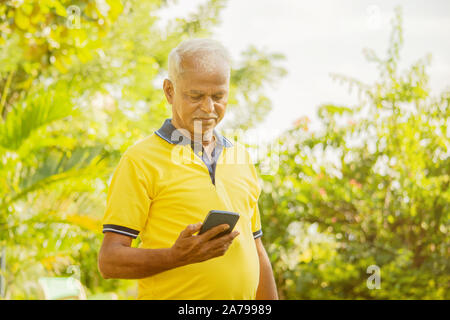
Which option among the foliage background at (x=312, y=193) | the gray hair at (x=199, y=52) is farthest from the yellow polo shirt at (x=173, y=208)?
the foliage background at (x=312, y=193)

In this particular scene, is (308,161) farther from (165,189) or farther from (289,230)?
(165,189)

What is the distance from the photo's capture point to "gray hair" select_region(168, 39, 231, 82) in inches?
57.1

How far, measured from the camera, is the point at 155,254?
1333 mm

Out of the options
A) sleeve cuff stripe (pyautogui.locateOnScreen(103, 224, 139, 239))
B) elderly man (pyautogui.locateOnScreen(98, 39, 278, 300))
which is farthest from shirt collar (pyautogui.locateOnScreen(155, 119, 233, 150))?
sleeve cuff stripe (pyautogui.locateOnScreen(103, 224, 139, 239))

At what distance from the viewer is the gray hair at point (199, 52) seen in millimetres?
1450

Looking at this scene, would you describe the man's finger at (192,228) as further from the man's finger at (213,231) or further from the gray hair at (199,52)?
the gray hair at (199,52)

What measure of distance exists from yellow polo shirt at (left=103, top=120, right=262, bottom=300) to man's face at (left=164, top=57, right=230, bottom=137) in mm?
87

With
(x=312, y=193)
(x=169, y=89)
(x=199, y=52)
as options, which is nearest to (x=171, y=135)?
(x=169, y=89)

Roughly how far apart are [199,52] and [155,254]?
58 centimetres

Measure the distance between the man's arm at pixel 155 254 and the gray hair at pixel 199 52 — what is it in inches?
18.8

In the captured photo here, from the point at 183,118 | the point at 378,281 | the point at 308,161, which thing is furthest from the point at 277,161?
the point at 183,118

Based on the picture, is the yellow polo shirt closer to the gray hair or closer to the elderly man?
the elderly man
